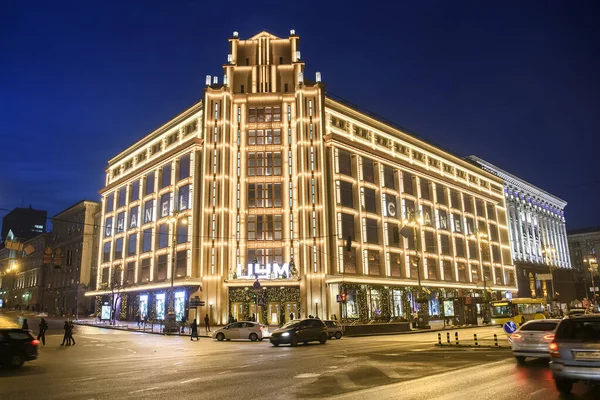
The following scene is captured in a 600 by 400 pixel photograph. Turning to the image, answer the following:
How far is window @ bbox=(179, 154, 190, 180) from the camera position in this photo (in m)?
59.9

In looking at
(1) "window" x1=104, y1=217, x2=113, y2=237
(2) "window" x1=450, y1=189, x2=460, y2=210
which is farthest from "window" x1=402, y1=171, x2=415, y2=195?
(1) "window" x1=104, y1=217, x2=113, y2=237

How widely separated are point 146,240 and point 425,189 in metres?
42.5

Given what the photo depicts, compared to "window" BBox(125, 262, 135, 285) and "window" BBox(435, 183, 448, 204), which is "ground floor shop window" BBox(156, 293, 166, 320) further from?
"window" BBox(435, 183, 448, 204)

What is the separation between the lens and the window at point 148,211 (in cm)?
6588

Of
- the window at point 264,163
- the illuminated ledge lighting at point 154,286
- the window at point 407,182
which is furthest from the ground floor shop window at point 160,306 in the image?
the window at point 407,182

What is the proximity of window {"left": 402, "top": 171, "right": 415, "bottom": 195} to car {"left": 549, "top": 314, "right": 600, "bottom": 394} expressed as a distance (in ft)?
193

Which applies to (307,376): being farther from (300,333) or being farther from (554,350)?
(300,333)

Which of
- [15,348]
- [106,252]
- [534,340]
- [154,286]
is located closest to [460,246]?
[154,286]

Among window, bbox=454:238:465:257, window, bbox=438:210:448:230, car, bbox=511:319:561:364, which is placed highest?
window, bbox=438:210:448:230

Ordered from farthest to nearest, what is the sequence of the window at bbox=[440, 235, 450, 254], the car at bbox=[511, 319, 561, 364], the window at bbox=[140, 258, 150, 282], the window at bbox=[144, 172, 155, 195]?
the window at bbox=[440, 235, 450, 254] → the window at bbox=[144, 172, 155, 195] → the window at bbox=[140, 258, 150, 282] → the car at bbox=[511, 319, 561, 364]

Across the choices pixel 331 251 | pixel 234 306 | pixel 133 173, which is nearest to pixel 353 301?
pixel 331 251

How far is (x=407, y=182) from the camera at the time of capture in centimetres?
7056

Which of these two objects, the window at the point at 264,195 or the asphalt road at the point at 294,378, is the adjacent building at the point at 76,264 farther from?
the asphalt road at the point at 294,378

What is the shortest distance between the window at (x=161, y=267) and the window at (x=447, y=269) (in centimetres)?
4114
